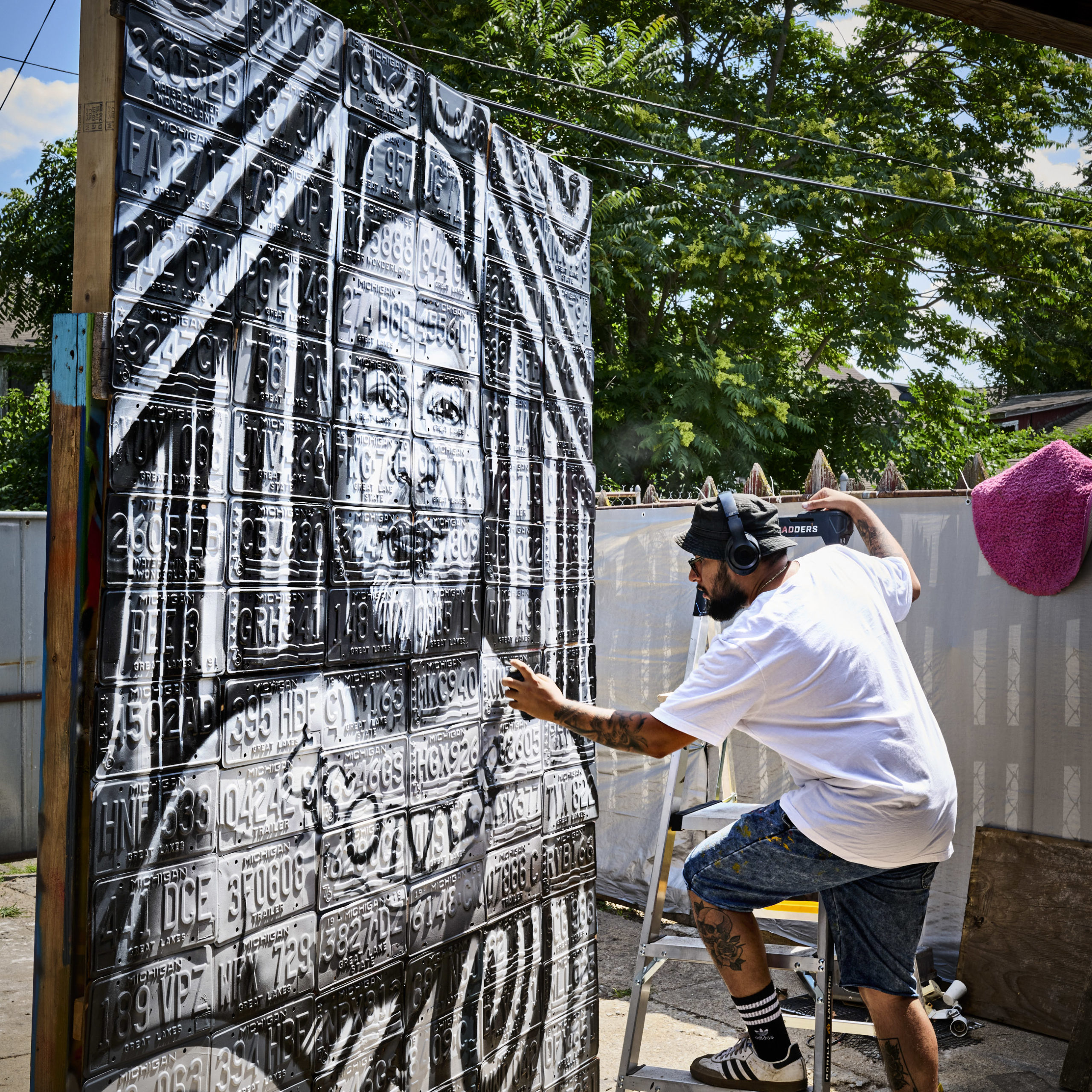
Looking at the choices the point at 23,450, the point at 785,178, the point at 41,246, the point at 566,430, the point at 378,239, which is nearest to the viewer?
the point at 378,239

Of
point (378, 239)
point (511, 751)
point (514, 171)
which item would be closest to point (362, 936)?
point (511, 751)

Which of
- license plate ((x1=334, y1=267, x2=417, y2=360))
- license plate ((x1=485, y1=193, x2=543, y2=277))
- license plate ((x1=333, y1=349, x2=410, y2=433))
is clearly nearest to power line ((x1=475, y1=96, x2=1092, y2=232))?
license plate ((x1=485, y1=193, x2=543, y2=277))

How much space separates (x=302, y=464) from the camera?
2.08m

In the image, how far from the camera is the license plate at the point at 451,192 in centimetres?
246

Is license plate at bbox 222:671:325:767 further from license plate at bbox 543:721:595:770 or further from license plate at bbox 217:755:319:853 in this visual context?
license plate at bbox 543:721:595:770

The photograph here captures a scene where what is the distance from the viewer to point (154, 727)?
5.78 feet

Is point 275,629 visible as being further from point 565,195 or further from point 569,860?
point 565,195

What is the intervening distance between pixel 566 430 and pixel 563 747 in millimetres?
968

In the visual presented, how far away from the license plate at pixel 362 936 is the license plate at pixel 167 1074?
30 cm

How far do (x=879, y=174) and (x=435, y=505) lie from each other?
1456 cm

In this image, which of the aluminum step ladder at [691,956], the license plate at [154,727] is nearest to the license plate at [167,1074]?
the license plate at [154,727]

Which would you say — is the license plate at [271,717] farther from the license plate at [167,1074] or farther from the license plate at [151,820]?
the license plate at [167,1074]

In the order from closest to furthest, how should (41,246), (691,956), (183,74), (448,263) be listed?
1. (183,74)
2. (448,263)
3. (691,956)
4. (41,246)

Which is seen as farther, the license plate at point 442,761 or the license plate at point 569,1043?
the license plate at point 569,1043
